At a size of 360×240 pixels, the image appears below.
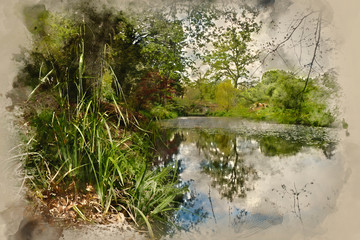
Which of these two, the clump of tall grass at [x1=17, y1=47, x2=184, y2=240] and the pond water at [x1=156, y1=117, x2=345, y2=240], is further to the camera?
the pond water at [x1=156, y1=117, x2=345, y2=240]

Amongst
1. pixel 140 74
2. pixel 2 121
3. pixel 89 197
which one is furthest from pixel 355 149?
pixel 2 121

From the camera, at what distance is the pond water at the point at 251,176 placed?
244 cm

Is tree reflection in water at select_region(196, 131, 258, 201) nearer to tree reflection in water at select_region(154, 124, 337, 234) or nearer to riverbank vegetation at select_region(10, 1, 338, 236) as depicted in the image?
tree reflection in water at select_region(154, 124, 337, 234)

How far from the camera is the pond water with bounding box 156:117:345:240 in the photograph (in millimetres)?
2441

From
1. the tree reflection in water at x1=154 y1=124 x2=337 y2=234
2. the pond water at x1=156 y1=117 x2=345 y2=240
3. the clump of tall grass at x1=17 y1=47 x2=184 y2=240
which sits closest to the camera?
the clump of tall grass at x1=17 y1=47 x2=184 y2=240

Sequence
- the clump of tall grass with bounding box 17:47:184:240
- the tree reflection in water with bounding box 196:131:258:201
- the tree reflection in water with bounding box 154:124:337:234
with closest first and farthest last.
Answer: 1. the clump of tall grass with bounding box 17:47:184:240
2. the tree reflection in water with bounding box 154:124:337:234
3. the tree reflection in water with bounding box 196:131:258:201

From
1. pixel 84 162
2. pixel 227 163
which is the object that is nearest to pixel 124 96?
pixel 84 162

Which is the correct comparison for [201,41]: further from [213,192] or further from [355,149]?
[355,149]

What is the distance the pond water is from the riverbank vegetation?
24 centimetres

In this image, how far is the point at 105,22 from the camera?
328cm

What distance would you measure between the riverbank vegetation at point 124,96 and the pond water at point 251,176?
24 cm

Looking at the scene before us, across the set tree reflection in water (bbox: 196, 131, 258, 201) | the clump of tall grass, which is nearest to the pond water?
tree reflection in water (bbox: 196, 131, 258, 201)

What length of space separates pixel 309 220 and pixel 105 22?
10.2 feet

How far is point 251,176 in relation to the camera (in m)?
3.50
